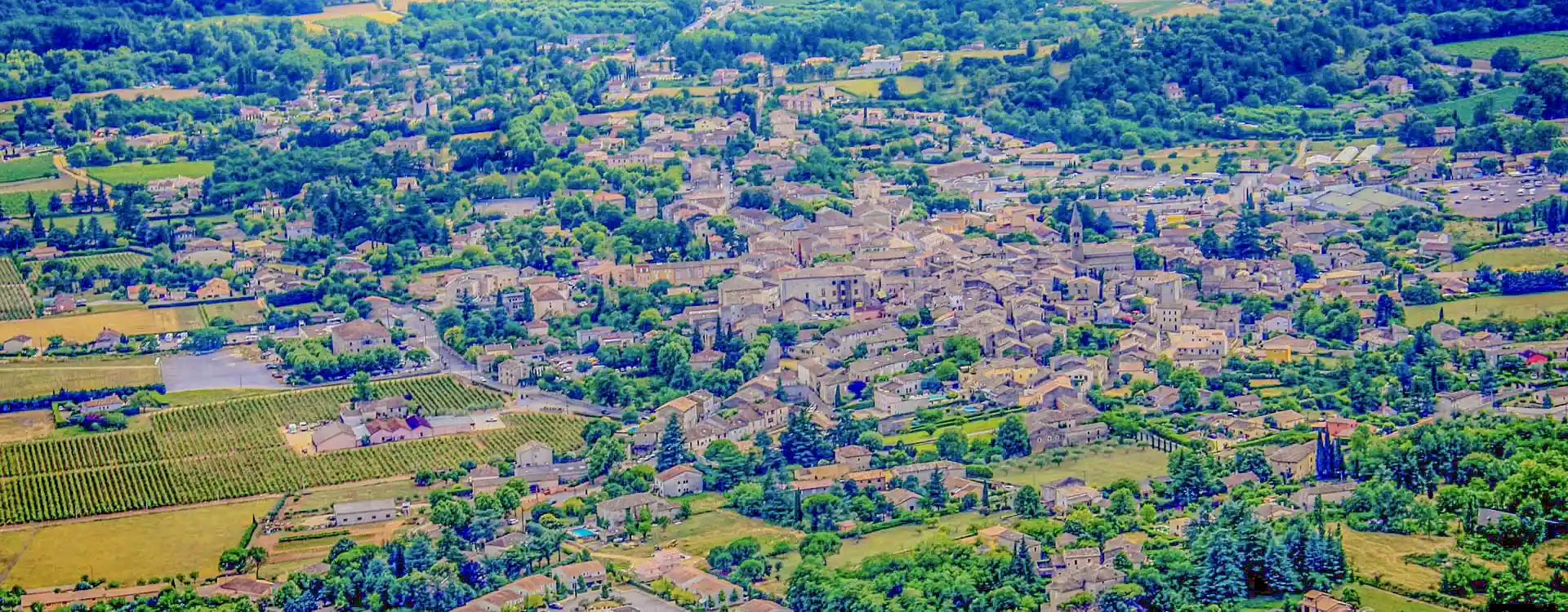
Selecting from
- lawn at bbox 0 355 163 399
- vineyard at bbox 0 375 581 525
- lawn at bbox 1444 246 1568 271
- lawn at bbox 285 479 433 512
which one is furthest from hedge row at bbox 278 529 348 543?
lawn at bbox 1444 246 1568 271

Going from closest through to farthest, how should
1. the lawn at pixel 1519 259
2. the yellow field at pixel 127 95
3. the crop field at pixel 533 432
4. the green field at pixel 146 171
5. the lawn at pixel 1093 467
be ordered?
1. the lawn at pixel 1093 467
2. the crop field at pixel 533 432
3. the lawn at pixel 1519 259
4. the green field at pixel 146 171
5. the yellow field at pixel 127 95

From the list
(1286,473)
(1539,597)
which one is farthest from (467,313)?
(1539,597)

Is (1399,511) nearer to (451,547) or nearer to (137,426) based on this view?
(451,547)

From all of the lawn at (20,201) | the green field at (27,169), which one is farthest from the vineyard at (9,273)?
the green field at (27,169)

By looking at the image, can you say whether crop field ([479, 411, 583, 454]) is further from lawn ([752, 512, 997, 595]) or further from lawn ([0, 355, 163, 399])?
lawn ([0, 355, 163, 399])

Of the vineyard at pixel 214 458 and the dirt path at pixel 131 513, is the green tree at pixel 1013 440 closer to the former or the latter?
the vineyard at pixel 214 458
